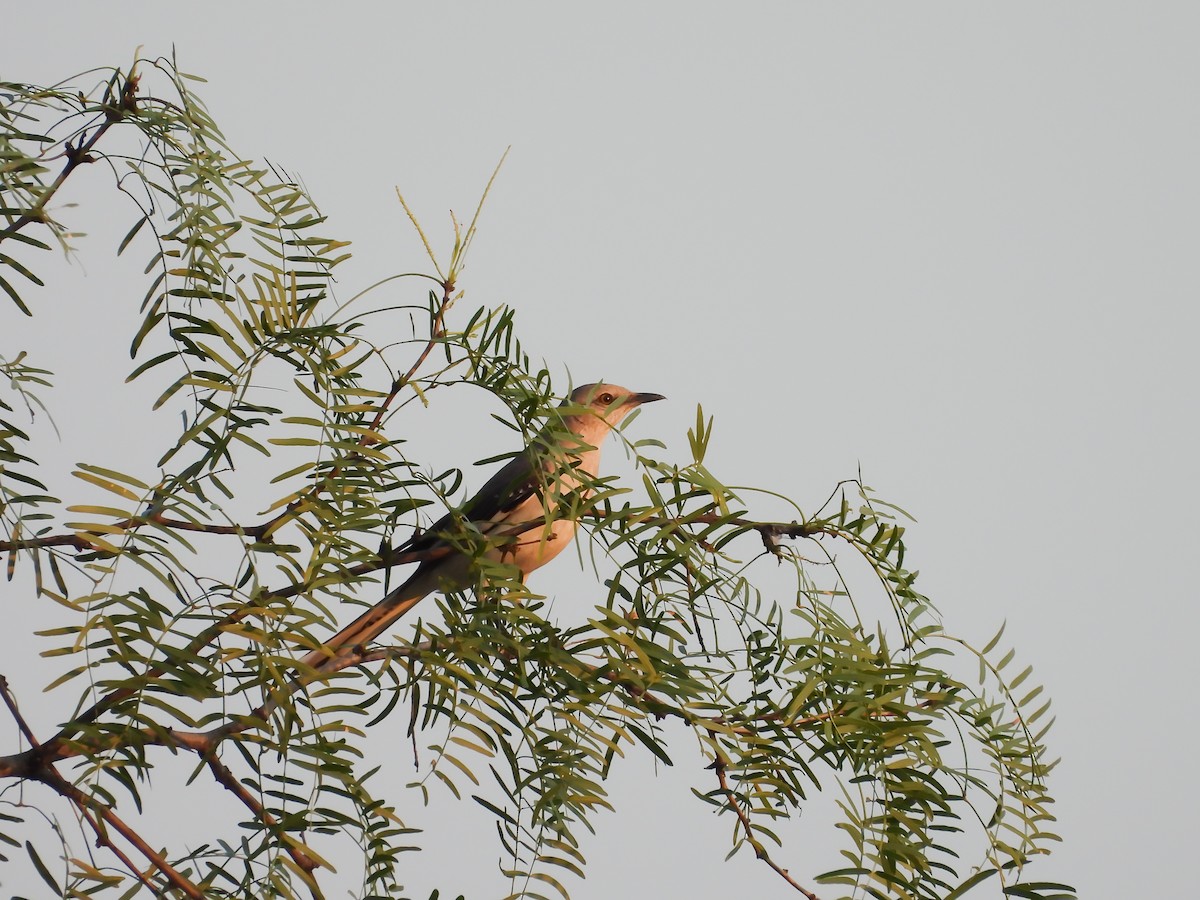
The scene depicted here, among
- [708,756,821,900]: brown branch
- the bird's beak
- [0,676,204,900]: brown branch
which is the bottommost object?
[0,676,204,900]: brown branch

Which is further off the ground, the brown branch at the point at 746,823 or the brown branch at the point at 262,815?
the brown branch at the point at 746,823

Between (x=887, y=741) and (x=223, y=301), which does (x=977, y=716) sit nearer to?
(x=887, y=741)

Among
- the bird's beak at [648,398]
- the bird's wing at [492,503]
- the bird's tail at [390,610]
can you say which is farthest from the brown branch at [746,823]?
the bird's beak at [648,398]

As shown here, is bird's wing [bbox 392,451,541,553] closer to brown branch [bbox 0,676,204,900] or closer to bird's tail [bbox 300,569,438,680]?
bird's tail [bbox 300,569,438,680]

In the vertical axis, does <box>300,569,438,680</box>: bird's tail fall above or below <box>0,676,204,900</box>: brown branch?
above

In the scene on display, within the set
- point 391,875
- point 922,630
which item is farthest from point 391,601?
point 922,630

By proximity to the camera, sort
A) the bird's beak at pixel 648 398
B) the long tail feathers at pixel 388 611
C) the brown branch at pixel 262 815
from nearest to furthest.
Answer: the brown branch at pixel 262 815 < the long tail feathers at pixel 388 611 < the bird's beak at pixel 648 398

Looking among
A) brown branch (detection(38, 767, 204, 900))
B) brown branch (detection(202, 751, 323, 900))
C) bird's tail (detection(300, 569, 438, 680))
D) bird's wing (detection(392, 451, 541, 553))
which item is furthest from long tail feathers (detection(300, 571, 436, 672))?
brown branch (detection(38, 767, 204, 900))

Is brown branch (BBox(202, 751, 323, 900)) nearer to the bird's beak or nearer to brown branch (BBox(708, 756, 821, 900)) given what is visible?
brown branch (BBox(708, 756, 821, 900))

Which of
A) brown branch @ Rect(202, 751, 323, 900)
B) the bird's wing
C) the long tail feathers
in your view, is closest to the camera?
brown branch @ Rect(202, 751, 323, 900)

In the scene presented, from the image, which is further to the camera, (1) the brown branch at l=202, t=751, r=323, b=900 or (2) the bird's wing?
(2) the bird's wing

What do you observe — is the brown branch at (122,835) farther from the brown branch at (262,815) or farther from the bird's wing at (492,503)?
the bird's wing at (492,503)

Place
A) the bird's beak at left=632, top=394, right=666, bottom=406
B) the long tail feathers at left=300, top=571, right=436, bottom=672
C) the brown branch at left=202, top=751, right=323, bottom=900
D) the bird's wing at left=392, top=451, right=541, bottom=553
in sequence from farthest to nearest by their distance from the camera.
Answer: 1. the bird's beak at left=632, top=394, right=666, bottom=406
2. the long tail feathers at left=300, top=571, right=436, bottom=672
3. the bird's wing at left=392, top=451, right=541, bottom=553
4. the brown branch at left=202, top=751, right=323, bottom=900

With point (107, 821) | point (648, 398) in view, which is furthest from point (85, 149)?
point (648, 398)
